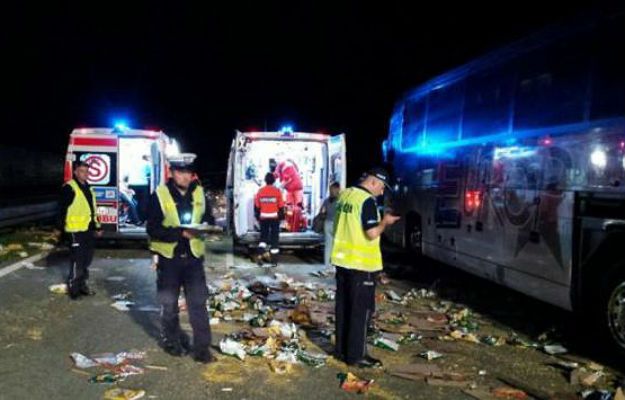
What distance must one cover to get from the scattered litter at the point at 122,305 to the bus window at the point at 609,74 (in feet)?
18.3

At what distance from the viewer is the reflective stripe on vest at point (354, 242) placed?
612cm

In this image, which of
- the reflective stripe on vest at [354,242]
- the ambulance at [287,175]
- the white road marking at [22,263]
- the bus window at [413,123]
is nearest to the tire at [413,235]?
the bus window at [413,123]

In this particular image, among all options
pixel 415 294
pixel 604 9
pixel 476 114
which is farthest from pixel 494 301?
pixel 604 9

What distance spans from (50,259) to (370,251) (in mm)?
8068

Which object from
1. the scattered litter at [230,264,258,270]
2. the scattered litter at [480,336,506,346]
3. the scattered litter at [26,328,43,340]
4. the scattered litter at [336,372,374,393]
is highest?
the scattered litter at [230,264,258,270]

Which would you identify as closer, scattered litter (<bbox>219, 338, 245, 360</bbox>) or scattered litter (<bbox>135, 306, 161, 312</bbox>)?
scattered litter (<bbox>219, 338, 245, 360</bbox>)

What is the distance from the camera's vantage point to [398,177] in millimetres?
13188

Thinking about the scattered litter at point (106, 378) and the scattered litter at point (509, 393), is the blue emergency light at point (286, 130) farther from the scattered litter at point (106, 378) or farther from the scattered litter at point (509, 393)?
the scattered litter at point (509, 393)

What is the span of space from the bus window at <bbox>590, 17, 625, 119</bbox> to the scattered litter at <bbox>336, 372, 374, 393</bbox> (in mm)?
3242

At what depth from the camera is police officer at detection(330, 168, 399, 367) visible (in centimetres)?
612

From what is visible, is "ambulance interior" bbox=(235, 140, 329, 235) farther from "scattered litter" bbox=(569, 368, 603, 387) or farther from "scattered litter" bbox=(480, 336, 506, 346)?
"scattered litter" bbox=(569, 368, 603, 387)

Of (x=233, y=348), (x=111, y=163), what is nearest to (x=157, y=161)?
(x=111, y=163)

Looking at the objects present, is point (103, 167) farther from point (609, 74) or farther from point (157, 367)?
point (609, 74)

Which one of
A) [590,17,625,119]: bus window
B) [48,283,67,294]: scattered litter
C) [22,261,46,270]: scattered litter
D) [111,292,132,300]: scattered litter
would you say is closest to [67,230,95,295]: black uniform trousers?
[48,283,67,294]: scattered litter
